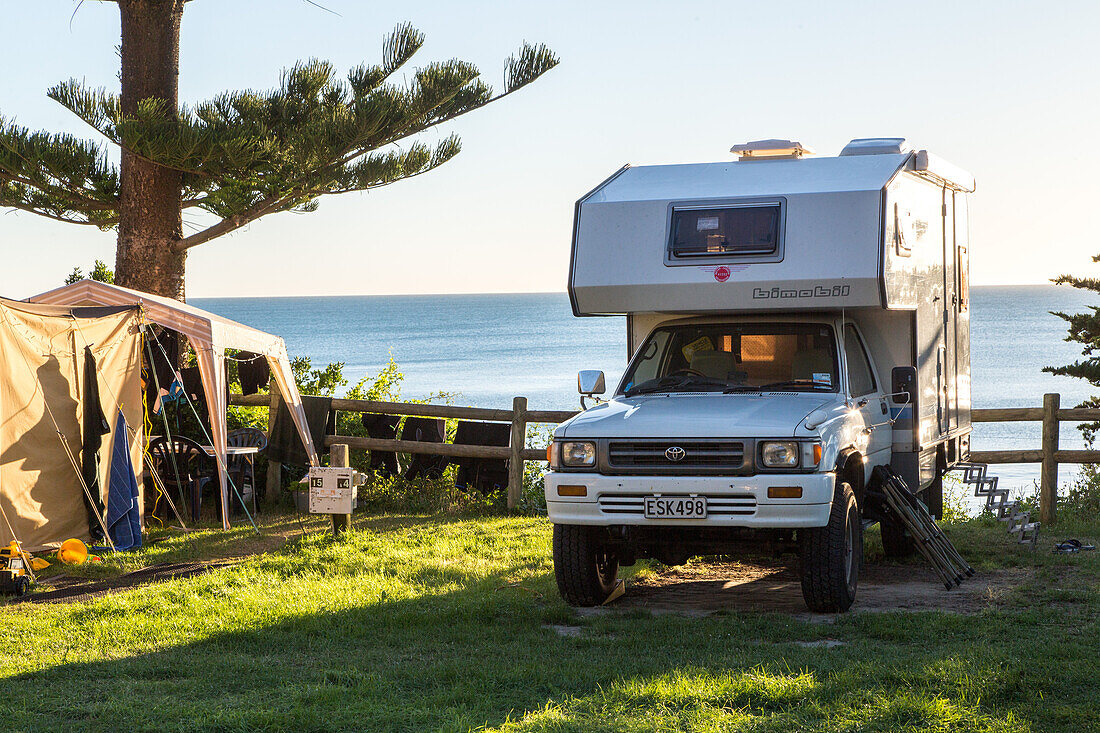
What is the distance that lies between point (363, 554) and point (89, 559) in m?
2.30

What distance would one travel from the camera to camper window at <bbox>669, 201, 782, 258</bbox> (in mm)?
8148

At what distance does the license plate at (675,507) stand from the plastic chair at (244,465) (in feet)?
22.2

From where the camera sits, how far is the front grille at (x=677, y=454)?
23.5 feet

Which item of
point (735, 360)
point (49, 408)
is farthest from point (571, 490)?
point (49, 408)

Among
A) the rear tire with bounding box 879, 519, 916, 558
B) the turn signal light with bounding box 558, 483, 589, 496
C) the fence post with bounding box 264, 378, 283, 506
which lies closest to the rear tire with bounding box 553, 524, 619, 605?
the turn signal light with bounding box 558, 483, 589, 496

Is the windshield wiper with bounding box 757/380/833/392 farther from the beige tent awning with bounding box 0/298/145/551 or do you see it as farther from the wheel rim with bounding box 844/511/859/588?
the beige tent awning with bounding box 0/298/145/551

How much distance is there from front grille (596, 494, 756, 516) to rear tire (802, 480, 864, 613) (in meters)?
0.53

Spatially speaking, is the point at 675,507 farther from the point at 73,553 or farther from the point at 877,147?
the point at 73,553

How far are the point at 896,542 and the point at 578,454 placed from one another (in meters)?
3.70

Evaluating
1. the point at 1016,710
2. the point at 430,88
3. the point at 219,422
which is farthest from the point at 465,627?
the point at 430,88

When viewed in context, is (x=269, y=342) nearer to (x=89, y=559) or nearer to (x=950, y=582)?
(x=89, y=559)

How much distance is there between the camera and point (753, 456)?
23.3ft

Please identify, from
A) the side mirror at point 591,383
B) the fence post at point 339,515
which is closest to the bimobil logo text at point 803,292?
the side mirror at point 591,383

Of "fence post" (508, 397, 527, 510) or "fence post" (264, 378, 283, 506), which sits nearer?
"fence post" (508, 397, 527, 510)
